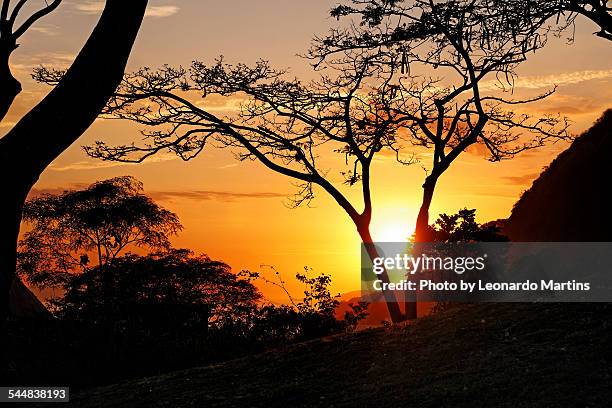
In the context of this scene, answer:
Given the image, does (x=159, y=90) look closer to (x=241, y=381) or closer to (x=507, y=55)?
(x=507, y=55)

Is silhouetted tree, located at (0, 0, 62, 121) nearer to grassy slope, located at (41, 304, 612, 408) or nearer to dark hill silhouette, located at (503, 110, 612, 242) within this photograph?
grassy slope, located at (41, 304, 612, 408)

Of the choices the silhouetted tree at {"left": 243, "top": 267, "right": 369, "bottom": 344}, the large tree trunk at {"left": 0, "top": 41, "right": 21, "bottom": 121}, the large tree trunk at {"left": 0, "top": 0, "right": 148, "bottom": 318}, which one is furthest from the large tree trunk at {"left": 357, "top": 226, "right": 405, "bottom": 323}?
the large tree trunk at {"left": 0, "top": 0, "right": 148, "bottom": 318}

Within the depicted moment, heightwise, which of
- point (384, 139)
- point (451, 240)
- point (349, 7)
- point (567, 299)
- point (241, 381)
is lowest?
point (241, 381)

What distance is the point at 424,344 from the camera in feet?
36.1

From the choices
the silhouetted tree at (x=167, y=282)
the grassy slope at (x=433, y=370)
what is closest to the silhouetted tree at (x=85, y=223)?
the silhouetted tree at (x=167, y=282)

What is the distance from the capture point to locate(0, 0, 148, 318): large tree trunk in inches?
240

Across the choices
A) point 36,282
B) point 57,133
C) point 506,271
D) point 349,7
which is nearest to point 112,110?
point 349,7

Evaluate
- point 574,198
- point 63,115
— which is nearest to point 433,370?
point 63,115

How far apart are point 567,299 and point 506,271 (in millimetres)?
4908

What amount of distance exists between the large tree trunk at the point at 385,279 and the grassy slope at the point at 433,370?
491 centimetres

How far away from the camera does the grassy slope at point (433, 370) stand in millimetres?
8609

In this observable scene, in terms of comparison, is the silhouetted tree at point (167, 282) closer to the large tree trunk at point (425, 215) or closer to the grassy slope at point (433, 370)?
the large tree trunk at point (425, 215)

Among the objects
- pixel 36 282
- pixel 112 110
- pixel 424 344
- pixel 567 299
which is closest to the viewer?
pixel 424 344

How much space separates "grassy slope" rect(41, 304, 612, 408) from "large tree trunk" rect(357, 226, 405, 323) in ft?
16.1
